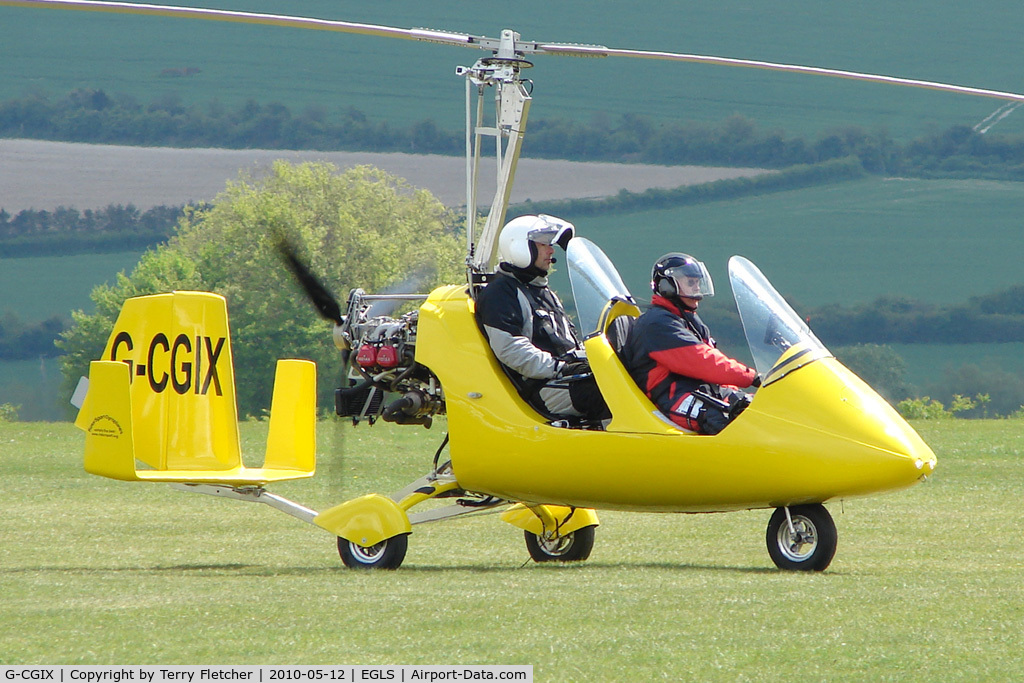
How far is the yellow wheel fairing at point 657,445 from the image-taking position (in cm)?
623

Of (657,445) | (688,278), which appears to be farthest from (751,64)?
(657,445)

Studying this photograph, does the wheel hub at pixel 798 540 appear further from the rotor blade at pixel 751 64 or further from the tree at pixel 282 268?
the tree at pixel 282 268

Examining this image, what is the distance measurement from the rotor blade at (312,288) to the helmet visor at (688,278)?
2.41 meters

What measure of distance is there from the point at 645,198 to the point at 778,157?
553 inches

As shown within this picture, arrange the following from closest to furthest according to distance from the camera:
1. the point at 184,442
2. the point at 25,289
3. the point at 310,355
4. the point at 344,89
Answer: the point at 184,442 < the point at 310,355 < the point at 25,289 < the point at 344,89

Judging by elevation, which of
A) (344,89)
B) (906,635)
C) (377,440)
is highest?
(344,89)

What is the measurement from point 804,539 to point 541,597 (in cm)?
172

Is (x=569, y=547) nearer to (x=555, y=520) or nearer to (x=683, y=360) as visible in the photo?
(x=555, y=520)

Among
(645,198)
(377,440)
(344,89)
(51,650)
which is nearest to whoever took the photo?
(51,650)

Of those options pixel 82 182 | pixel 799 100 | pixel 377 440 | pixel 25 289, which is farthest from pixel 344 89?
pixel 377 440

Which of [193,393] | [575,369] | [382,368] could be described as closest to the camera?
[575,369]

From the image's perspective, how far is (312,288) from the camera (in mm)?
8062

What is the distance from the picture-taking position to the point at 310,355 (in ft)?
191

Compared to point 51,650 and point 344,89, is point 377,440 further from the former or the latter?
point 344,89
